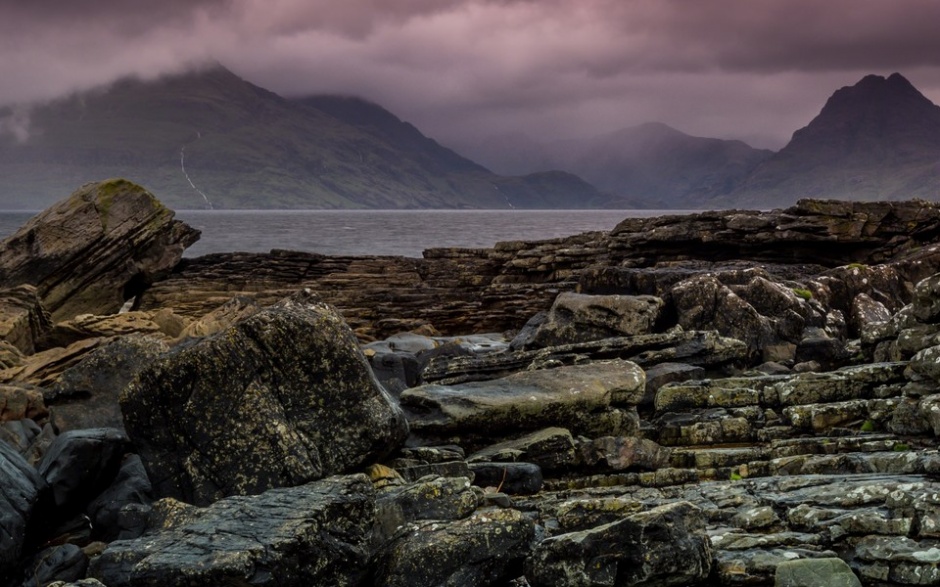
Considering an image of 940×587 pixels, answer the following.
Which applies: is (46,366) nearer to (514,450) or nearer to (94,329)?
(94,329)

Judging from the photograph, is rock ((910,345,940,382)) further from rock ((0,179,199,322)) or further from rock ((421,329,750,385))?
rock ((0,179,199,322))

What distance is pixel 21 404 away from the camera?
2273 cm

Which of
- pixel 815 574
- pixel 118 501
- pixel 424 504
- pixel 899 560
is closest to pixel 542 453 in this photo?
pixel 424 504

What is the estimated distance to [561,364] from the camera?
23562 millimetres

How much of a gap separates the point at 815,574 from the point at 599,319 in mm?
17765

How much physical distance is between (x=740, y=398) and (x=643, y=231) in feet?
90.4

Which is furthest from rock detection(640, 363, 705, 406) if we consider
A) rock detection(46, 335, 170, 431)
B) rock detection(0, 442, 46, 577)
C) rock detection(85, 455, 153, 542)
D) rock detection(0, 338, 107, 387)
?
rock detection(0, 338, 107, 387)

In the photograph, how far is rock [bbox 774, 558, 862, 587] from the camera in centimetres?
1095

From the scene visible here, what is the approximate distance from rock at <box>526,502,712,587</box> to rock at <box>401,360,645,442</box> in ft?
23.3

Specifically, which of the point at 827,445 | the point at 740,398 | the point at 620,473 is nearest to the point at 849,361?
the point at 740,398

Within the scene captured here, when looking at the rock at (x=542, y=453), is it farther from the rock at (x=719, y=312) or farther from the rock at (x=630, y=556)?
the rock at (x=719, y=312)

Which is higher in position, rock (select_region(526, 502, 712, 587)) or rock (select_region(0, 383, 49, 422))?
rock (select_region(526, 502, 712, 587))

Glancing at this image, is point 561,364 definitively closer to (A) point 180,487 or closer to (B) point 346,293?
(A) point 180,487

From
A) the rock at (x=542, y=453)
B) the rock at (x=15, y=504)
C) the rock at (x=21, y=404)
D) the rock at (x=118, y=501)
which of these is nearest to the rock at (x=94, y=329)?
the rock at (x=21, y=404)
